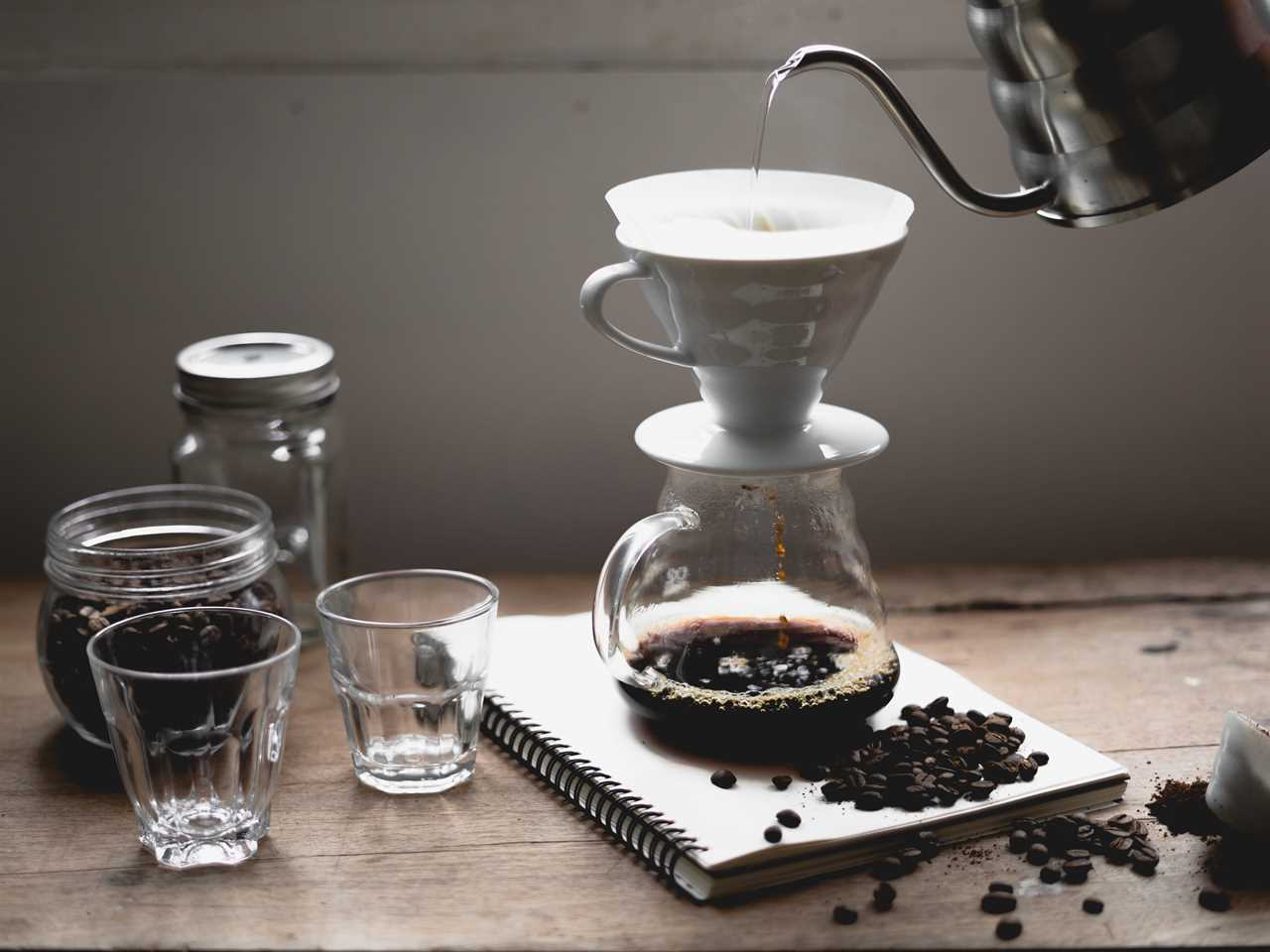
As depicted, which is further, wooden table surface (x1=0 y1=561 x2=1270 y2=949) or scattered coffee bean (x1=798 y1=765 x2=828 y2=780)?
scattered coffee bean (x1=798 y1=765 x2=828 y2=780)

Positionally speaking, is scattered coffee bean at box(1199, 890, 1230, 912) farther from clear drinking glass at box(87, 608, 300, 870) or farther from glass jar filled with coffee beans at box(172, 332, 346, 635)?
glass jar filled with coffee beans at box(172, 332, 346, 635)

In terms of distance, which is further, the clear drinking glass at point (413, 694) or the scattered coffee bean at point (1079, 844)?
the clear drinking glass at point (413, 694)

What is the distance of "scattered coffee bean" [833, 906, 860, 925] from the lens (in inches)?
33.6

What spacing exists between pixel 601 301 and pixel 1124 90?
0.34m

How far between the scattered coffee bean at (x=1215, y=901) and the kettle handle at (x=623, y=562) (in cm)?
39

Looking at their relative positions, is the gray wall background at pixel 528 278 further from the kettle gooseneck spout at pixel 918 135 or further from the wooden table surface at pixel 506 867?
the kettle gooseneck spout at pixel 918 135

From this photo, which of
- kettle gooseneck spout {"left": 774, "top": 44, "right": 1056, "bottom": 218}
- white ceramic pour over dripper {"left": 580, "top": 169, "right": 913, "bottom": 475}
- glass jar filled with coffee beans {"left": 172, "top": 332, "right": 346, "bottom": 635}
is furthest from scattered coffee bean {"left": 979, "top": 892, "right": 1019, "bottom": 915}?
glass jar filled with coffee beans {"left": 172, "top": 332, "right": 346, "bottom": 635}

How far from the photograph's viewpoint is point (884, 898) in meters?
0.87

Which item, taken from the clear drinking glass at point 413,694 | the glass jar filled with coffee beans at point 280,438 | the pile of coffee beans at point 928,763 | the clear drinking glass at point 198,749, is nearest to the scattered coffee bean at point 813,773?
the pile of coffee beans at point 928,763

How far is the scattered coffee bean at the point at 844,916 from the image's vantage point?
85 centimetres

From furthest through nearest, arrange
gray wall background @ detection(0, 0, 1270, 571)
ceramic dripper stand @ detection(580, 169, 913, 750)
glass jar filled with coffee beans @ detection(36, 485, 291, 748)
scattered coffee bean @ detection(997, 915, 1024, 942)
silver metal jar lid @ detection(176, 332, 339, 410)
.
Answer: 1. gray wall background @ detection(0, 0, 1270, 571)
2. silver metal jar lid @ detection(176, 332, 339, 410)
3. glass jar filled with coffee beans @ detection(36, 485, 291, 748)
4. ceramic dripper stand @ detection(580, 169, 913, 750)
5. scattered coffee bean @ detection(997, 915, 1024, 942)

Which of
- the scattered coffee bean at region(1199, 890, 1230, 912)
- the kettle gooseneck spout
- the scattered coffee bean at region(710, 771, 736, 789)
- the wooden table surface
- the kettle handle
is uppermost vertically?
the kettle gooseneck spout

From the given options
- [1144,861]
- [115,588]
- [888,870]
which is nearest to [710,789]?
[888,870]

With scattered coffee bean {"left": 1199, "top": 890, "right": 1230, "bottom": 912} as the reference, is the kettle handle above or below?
above
